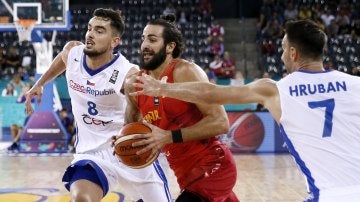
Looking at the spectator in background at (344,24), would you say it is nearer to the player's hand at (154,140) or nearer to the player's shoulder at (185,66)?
the player's shoulder at (185,66)

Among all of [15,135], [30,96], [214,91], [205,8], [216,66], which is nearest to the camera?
[214,91]

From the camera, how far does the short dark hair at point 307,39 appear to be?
2930mm

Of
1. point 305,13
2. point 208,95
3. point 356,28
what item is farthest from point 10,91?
point 208,95

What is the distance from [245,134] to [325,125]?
9182 millimetres

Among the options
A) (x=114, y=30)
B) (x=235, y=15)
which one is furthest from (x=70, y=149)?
(x=235, y=15)

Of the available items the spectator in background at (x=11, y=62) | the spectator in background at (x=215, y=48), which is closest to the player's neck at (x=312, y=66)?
the spectator in background at (x=11, y=62)

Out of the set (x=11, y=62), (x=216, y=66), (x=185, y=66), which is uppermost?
(x=185, y=66)

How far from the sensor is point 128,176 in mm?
4199

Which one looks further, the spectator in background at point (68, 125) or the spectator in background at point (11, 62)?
the spectator in background at point (11, 62)

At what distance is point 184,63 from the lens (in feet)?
12.7

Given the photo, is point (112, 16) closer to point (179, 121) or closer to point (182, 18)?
point (179, 121)

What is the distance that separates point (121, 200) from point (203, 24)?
1208 cm

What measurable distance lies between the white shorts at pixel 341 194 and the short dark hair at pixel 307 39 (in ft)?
2.28

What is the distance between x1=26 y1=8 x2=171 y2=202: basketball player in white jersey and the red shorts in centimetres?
56
